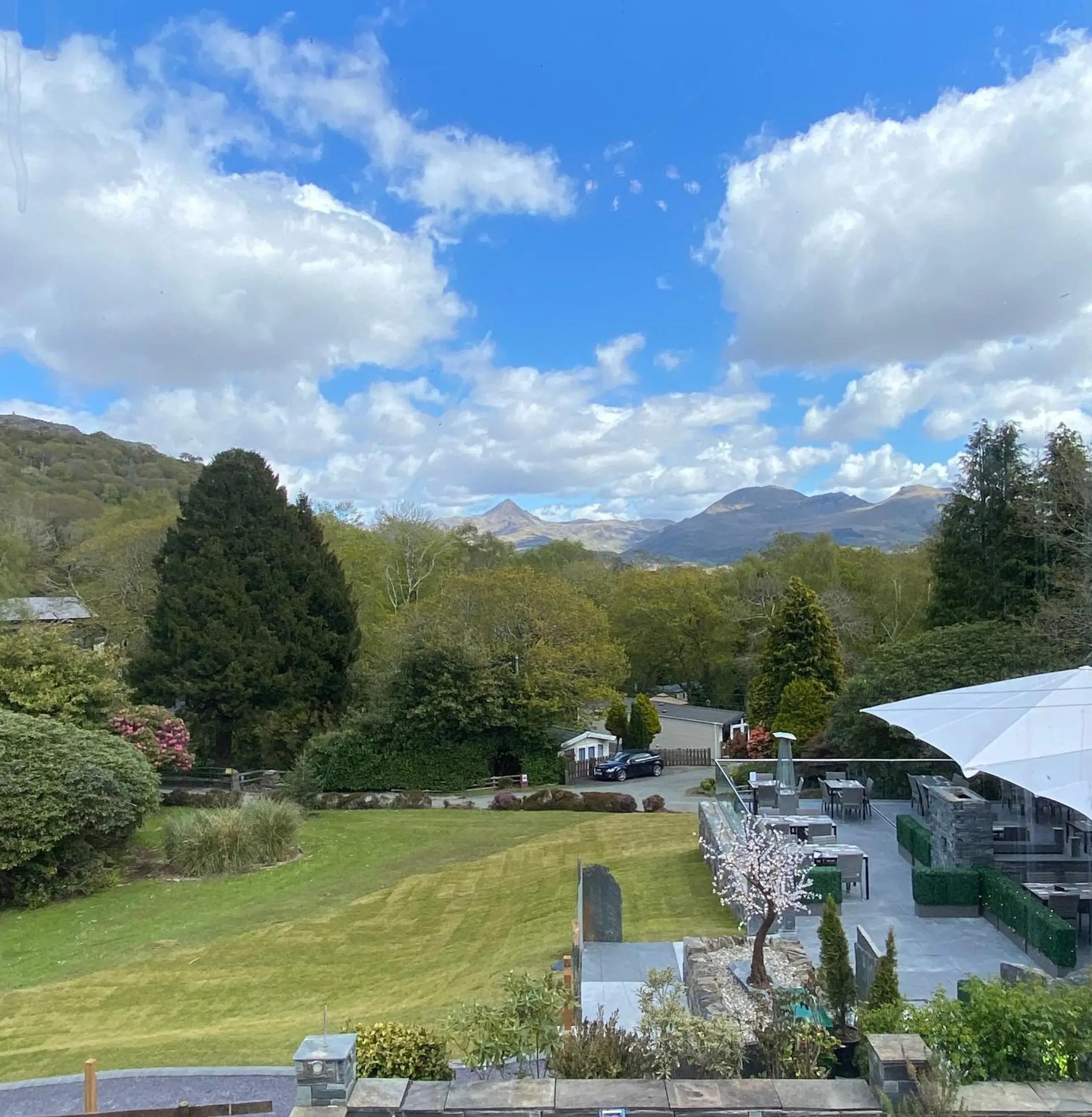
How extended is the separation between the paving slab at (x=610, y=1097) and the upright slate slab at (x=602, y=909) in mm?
5079

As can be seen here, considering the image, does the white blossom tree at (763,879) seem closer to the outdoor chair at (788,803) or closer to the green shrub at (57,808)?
the outdoor chair at (788,803)

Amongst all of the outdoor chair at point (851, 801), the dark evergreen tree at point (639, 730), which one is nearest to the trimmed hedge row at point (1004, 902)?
the outdoor chair at point (851, 801)

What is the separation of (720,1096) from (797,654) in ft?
82.4

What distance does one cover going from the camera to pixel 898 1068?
4.96 meters

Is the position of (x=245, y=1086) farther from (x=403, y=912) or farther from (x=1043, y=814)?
(x=1043, y=814)

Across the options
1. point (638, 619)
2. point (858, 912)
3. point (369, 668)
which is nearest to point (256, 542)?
point (369, 668)

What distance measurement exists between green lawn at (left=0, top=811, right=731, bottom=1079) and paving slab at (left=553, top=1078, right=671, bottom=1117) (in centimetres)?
454

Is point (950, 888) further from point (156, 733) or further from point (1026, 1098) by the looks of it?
point (156, 733)

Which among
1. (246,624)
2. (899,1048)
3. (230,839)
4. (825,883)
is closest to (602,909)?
(825,883)

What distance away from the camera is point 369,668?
3425cm

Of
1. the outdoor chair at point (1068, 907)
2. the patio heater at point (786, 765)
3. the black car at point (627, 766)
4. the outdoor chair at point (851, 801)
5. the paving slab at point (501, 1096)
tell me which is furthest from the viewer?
the black car at point (627, 766)

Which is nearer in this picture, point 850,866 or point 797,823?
point 850,866

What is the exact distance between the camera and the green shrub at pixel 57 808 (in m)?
16.5

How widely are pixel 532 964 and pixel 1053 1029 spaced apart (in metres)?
6.72
